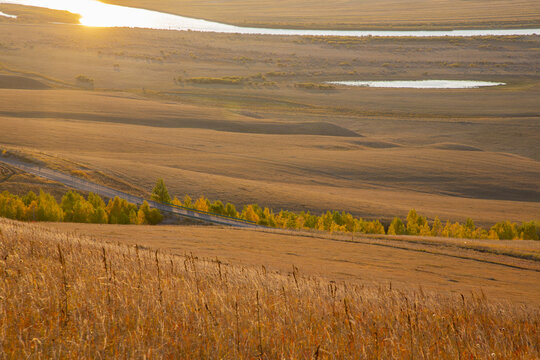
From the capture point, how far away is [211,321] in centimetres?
587

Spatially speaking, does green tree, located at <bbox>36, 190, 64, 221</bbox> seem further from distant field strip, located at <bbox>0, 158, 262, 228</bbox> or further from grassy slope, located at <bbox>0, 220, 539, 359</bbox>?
grassy slope, located at <bbox>0, 220, 539, 359</bbox>

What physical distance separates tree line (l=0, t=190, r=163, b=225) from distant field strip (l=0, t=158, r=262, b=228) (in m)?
1.48

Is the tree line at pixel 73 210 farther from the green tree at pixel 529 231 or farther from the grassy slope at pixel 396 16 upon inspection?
the grassy slope at pixel 396 16

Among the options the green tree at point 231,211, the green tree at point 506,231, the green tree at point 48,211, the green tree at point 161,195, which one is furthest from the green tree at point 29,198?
the green tree at point 506,231

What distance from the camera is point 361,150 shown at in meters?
57.5

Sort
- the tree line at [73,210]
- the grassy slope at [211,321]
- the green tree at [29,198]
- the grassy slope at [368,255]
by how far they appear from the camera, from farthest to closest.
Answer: the green tree at [29,198]
the tree line at [73,210]
the grassy slope at [368,255]
the grassy slope at [211,321]

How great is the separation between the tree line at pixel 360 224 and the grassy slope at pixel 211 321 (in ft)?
69.8

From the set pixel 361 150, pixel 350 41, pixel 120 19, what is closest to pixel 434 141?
pixel 361 150

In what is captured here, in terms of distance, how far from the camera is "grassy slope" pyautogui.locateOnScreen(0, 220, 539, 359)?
5.23 metres

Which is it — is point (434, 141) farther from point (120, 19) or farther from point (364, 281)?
point (120, 19)

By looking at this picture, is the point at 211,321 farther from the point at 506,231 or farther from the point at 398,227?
the point at 506,231

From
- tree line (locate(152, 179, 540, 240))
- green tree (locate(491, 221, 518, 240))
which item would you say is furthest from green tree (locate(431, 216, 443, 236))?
green tree (locate(491, 221, 518, 240))

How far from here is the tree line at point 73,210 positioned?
25.1 meters

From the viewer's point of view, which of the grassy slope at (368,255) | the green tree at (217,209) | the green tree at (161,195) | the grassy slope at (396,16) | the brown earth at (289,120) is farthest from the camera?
the grassy slope at (396,16)
